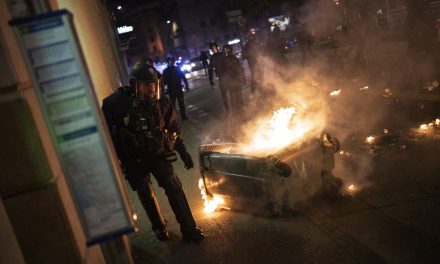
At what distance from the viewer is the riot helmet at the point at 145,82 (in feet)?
14.3

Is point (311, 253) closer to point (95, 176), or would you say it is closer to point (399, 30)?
point (95, 176)

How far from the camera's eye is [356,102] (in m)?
9.95

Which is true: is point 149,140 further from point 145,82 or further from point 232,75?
point 232,75

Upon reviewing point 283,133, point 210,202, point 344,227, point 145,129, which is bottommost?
point 344,227

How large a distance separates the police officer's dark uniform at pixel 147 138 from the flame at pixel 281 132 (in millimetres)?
1115

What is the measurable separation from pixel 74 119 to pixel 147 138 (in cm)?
206

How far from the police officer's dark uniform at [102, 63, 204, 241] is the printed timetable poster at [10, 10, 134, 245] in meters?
1.91

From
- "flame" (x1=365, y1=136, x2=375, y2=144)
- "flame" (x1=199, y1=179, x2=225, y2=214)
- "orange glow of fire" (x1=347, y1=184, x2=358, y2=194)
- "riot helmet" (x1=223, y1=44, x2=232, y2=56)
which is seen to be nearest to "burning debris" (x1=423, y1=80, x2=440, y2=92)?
"flame" (x1=365, y1=136, x2=375, y2=144)

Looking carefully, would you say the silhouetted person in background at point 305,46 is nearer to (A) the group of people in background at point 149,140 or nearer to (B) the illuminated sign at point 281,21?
(A) the group of people in background at point 149,140

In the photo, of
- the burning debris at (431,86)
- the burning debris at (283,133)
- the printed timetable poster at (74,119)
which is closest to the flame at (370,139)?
the burning debris at (283,133)

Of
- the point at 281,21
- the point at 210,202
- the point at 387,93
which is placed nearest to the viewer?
the point at 210,202

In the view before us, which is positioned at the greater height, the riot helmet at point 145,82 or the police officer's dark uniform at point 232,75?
the riot helmet at point 145,82

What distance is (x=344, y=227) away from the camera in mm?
4242

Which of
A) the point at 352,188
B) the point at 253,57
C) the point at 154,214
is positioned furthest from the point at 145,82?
the point at 253,57
